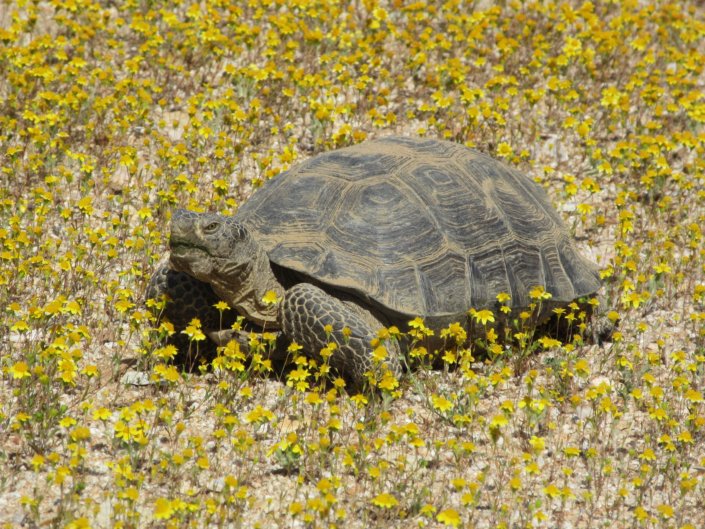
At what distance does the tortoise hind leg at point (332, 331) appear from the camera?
5113 mm

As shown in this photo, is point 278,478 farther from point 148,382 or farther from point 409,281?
point 409,281

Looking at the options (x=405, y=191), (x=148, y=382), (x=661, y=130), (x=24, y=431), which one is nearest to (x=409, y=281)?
(x=405, y=191)

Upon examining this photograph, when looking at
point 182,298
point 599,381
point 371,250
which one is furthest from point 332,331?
point 599,381

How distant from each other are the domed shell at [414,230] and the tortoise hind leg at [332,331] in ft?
0.60

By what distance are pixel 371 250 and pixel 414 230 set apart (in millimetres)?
431

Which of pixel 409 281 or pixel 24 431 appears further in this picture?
pixel 409 281

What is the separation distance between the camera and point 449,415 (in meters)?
5.11

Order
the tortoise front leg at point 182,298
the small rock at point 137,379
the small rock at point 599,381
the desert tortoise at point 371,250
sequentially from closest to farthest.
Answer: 1. the desert tortoise at point 371,250
2. the small rock at point 137,379
3. the tortoise front leg at point 182,298
4. the small rock at point 599,381

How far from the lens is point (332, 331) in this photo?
5125 mm

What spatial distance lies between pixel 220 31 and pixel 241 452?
8.17 meters

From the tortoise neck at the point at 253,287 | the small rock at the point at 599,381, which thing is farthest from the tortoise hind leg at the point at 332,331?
the small rock at the point at 599,381

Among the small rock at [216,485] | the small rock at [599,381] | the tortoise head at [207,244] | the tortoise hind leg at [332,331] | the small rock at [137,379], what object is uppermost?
the tortoise head at [207,244]

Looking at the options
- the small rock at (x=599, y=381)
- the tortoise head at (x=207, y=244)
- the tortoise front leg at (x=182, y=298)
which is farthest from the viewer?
the small rock at (x=599, y=381)

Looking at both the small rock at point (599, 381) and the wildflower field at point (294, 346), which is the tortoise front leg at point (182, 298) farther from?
the small rock at point (599, 381)
